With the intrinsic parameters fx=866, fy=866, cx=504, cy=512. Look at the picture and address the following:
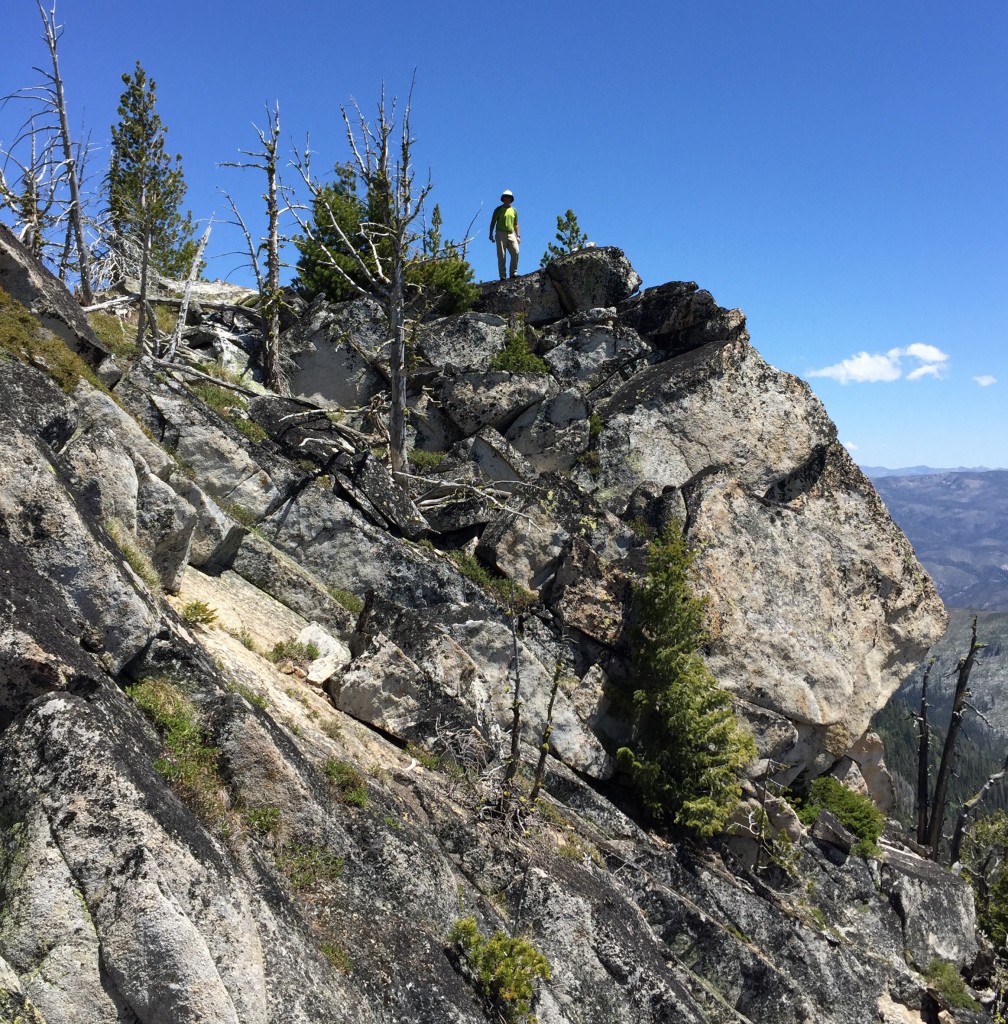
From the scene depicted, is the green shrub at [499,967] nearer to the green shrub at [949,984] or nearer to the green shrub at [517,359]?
the green shrub at [949,984]

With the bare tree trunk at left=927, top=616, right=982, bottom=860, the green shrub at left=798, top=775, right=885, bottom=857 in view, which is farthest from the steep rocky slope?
the bare tree trunk at left=927, top=616, right=982, bottom=860

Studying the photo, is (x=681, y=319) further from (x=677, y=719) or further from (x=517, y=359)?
(x=677, y=719)

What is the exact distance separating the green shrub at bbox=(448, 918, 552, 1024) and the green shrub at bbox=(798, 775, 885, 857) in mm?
17319

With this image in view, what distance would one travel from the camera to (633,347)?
108ft

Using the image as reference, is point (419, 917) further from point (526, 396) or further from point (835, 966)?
point (526, 396)

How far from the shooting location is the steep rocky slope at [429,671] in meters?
7.97

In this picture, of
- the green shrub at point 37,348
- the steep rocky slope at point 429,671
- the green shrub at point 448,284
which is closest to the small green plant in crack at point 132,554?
the steep rocky slope at point 429,671

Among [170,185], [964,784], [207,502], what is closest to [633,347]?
[207,502]

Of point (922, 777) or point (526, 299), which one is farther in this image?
point (922, 777)

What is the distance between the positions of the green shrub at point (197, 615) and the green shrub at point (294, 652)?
1.34m

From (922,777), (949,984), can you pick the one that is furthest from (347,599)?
(922,777)

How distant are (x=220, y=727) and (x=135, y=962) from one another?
327 centimetres

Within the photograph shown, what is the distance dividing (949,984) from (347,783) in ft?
70.0

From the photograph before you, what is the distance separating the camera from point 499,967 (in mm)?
10719
